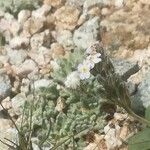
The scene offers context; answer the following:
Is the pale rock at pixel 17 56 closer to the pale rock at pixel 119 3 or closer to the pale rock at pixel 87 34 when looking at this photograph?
the pale rock at pixel 87 34

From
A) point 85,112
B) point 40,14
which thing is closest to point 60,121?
point 85,112

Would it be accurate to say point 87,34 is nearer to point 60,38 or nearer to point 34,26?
point 60,38

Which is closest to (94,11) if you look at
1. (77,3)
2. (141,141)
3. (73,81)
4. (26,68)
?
(77,3)

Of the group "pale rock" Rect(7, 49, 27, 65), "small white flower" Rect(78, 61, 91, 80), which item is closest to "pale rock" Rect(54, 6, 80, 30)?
"pale rock" Rect(7, 49, 27, 65)

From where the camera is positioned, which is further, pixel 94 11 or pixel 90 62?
pixel 94 11

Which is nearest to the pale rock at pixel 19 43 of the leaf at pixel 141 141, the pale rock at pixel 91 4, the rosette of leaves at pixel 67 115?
the pale rock at pixel 91 4

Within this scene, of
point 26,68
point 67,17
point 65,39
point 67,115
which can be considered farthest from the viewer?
point 67,17

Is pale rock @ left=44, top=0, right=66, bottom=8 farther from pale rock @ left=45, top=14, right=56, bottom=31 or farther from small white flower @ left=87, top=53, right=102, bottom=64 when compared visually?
small white flower @ left=87, top=53, right=102, bottom=64
